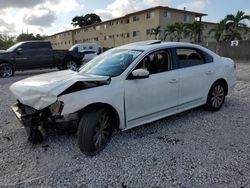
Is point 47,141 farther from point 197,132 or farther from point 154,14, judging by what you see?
point 154,14

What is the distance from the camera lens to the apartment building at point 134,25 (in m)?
35.6

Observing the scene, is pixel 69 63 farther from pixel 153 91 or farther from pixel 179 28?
pixel 179 28

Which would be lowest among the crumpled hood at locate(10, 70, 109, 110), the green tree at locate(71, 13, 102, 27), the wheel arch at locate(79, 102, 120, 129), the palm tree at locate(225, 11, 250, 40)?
the wheel arch at locate(79, 102, 120, 129)

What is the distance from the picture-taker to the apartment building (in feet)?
117

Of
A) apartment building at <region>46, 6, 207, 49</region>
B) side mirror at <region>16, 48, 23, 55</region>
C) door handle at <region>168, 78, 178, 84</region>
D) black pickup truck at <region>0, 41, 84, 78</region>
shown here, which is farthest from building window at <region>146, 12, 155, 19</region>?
door handle at <region>168, 78, 178, 84</region>

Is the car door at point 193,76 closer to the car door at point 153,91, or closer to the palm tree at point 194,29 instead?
the car door at point 153,91

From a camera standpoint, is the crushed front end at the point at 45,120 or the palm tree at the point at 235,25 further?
the palm tree at the point at 235,25

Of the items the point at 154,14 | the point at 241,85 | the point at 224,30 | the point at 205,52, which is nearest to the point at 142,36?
the point at 154,14

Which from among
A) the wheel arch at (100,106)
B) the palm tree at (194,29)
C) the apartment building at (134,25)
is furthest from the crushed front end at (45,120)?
the apartment building at (134,25)

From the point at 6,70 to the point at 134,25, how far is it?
30179 mm

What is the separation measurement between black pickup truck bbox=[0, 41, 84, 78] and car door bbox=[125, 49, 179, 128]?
859cm

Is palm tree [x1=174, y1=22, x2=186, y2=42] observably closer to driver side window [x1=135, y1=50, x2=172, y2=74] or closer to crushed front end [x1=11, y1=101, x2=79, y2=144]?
driver side window [x1=135, y1=50, x2=172, y2=74]

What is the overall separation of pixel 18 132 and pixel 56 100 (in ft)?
5.40

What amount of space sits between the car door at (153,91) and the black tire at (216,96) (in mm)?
1125
